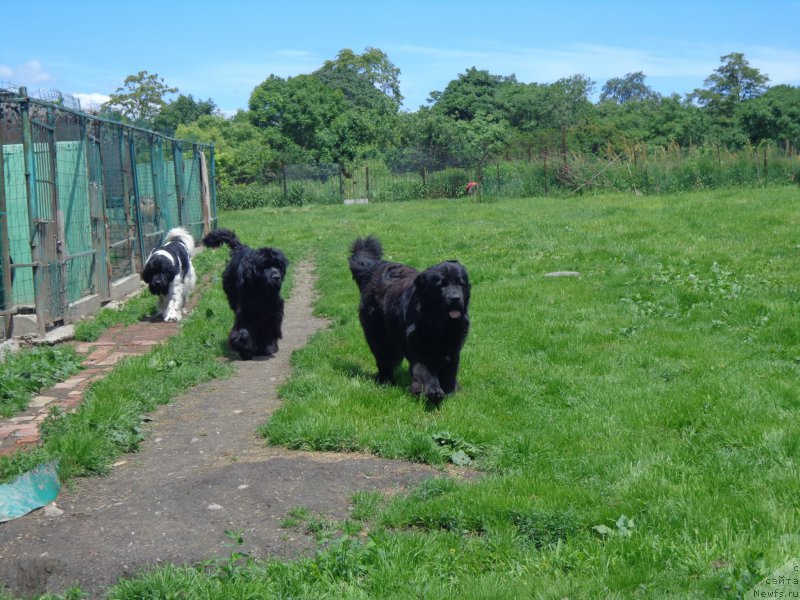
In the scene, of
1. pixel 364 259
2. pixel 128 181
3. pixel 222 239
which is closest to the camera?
pixel 364 259

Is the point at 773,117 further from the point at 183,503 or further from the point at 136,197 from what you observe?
the point at 183,503

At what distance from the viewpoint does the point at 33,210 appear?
9.62 m

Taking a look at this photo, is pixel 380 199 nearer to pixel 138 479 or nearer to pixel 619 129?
pixel 619 129

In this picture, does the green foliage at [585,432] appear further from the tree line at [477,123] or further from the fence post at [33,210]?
the tree line at [477,123]

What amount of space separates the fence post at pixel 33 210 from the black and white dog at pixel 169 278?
2.08 meters

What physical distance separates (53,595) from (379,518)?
1758 mm

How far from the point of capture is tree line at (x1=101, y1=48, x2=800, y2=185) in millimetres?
43469

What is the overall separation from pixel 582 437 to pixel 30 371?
5.41 metres

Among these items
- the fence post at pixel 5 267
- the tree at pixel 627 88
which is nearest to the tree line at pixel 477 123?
the fence post at pixel 5 267

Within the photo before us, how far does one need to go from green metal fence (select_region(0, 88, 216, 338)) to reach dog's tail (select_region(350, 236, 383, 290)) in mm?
3854

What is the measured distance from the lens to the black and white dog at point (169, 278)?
38.3ft

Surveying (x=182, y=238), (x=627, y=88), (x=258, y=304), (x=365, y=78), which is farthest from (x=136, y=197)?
(x=627, y=88)

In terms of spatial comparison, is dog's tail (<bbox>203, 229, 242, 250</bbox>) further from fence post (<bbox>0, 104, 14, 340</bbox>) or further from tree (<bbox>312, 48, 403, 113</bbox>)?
tree (<bbox>312, 48, 403, 113</bbox>)

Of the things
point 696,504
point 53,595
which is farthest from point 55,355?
point 696,504
